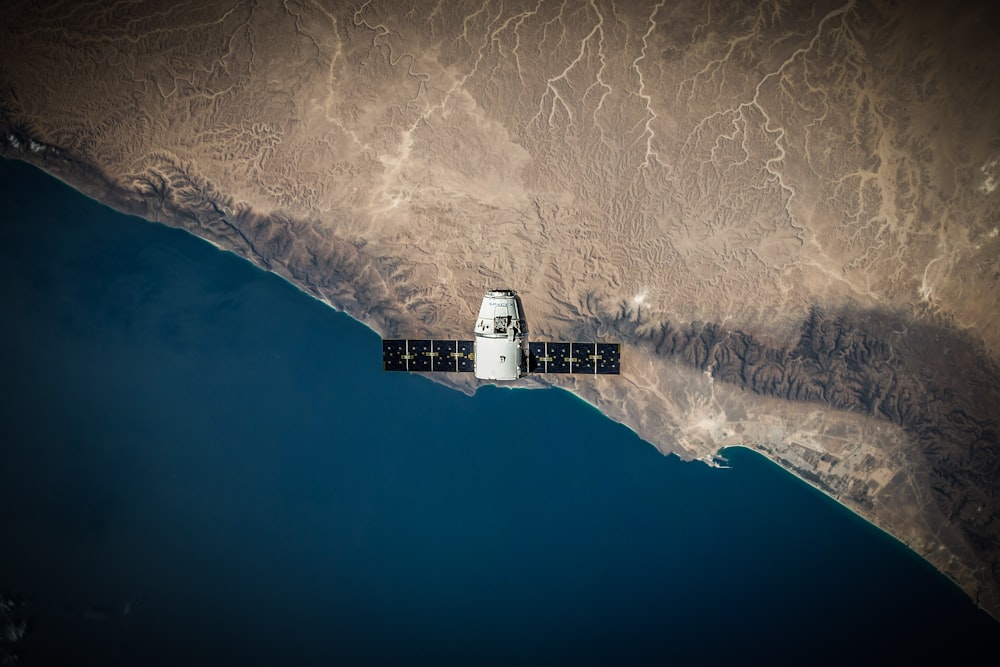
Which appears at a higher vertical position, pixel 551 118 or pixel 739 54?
pixel 739 54

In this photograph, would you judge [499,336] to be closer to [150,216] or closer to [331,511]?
[331,511]

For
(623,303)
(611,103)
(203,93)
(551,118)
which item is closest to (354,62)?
(203,93)

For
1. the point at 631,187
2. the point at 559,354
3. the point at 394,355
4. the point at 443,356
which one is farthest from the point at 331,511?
the point at 631,187

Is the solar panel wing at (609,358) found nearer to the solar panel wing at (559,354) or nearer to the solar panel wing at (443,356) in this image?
the solar panel wing at (559,354)

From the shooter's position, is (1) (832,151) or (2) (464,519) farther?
(2) (464,519)

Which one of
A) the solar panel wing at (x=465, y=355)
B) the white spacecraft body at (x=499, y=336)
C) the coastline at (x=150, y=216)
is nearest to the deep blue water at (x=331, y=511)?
the coastline at (x=150, y=216)

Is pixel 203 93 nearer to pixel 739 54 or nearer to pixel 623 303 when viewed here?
pixel 623 303
